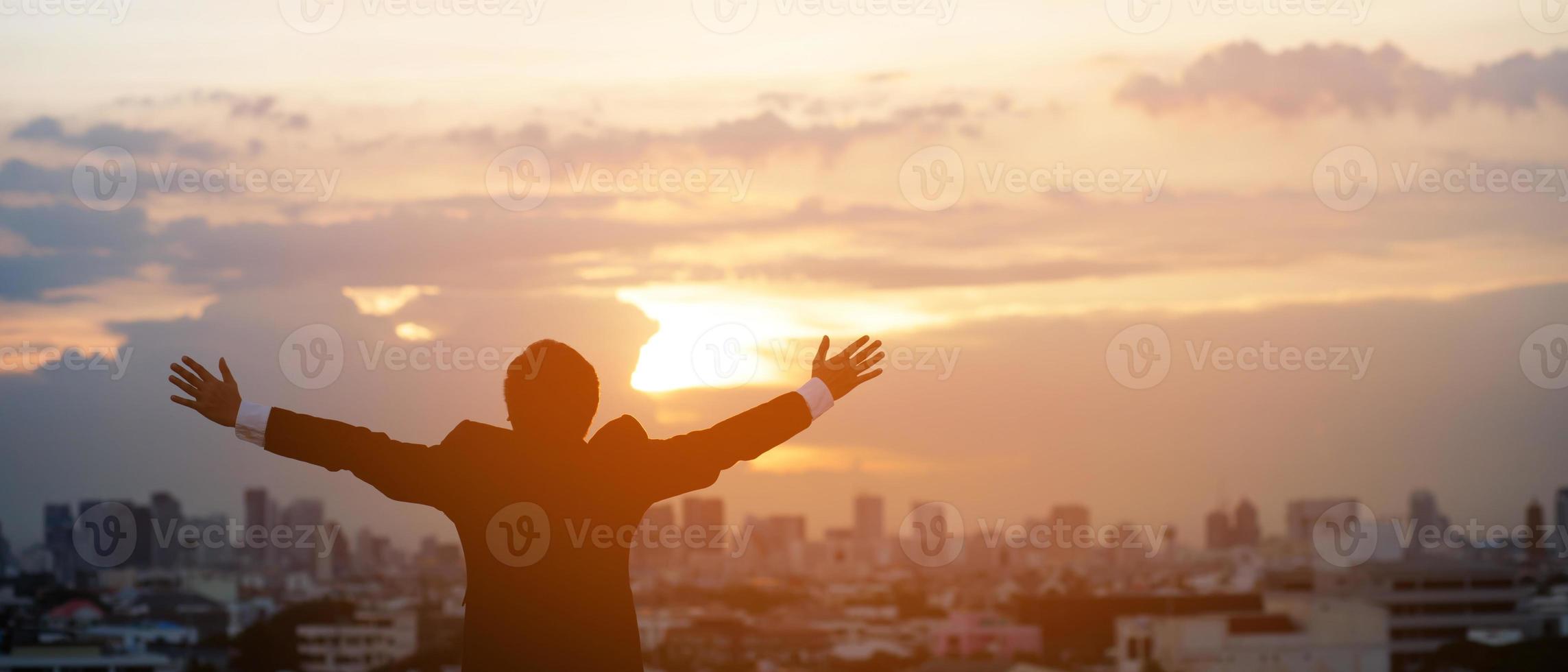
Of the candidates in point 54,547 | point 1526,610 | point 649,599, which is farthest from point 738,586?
point 1526,610

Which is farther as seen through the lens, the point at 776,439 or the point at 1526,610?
the point at 1526,610

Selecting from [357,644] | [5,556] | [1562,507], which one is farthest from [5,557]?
[1562,507]

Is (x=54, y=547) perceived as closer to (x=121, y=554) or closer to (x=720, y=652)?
(x=121, y=554)

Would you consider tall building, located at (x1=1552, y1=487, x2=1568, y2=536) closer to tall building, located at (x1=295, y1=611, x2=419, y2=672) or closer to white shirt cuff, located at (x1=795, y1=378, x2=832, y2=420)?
tall building, located at (x1=295, y1=611, x2=419, y2=672)

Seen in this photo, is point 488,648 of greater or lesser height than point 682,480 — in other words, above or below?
below

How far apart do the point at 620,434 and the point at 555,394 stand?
0.55 ft

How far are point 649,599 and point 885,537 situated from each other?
221 feet

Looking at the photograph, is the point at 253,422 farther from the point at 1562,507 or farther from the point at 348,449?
the point at 1562,507

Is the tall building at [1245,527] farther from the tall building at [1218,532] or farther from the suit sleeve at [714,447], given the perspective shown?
the suit sleeve at [714,447]

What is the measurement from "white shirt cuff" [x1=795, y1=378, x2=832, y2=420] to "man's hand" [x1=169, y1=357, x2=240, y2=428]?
4.25 ft

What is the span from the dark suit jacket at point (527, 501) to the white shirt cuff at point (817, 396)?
0.52 meters

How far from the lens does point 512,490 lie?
3.47 m

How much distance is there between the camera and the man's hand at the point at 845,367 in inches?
158

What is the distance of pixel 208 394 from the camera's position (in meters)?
3.62
